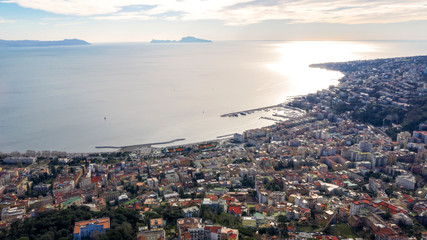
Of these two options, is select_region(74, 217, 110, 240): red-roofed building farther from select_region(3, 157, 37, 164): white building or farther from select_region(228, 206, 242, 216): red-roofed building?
select_region(3, 157, 37, 164): white building

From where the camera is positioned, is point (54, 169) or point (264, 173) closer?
point (264, 173)

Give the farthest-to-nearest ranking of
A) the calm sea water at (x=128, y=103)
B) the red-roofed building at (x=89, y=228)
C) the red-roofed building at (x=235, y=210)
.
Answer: the calm sea water at (x=128, y=103) → the red-roofed building at (x=235, y=210) → the red-roofed building at (x=89, y=228)

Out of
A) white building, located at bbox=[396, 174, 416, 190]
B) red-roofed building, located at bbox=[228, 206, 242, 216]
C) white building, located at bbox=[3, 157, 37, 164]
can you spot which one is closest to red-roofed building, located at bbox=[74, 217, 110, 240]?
red-roofed building, located at bbox=[228, 206, 242, 216]

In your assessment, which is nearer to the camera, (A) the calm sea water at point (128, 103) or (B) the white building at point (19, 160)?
(B) the white building at point (19, 160)

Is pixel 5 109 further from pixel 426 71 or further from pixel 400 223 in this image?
pixel 426 71

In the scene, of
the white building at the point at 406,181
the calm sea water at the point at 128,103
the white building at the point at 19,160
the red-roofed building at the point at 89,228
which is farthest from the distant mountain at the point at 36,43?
the white building at the point at 406,181

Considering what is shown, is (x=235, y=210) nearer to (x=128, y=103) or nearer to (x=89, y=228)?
(x=89, y=228)

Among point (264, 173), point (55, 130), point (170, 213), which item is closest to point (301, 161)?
point (264, 173)

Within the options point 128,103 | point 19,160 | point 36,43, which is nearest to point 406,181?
point 19,160

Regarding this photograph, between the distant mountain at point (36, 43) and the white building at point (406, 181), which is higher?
the distant mountain at point (36, 43)

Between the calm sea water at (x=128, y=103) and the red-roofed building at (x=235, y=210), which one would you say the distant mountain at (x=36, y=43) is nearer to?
the calm sea water at (x=128, y=103)

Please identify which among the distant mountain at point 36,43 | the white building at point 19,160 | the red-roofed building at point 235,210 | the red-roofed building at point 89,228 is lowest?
the red-roofed building at point 235,210
